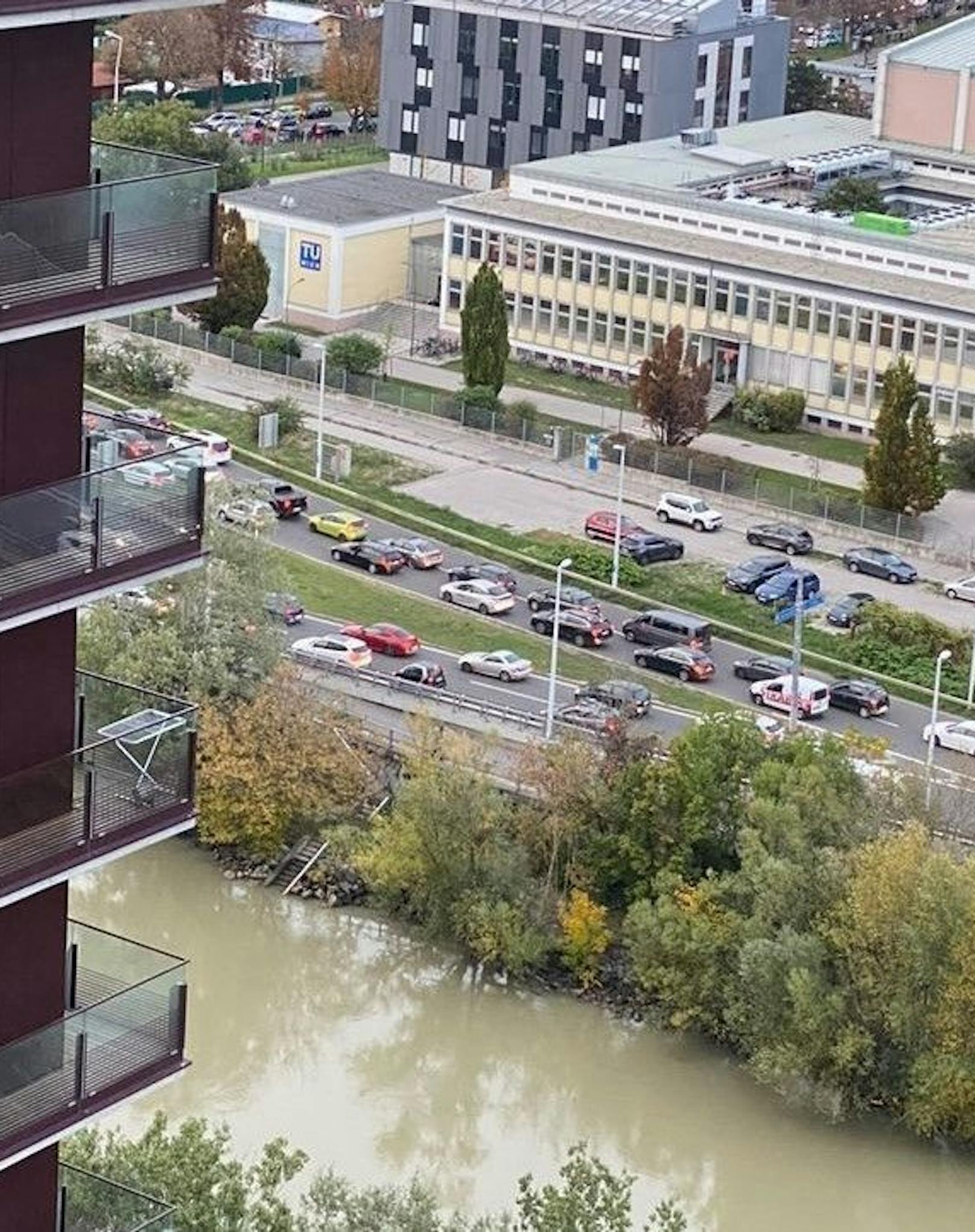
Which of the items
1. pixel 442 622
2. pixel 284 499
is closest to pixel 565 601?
pixel 442 622

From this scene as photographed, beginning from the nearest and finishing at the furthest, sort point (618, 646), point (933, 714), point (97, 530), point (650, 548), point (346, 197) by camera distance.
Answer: point (97, 530)
point (933, 714)
point (618, 646)
point (650, 548)
point (346, 197)

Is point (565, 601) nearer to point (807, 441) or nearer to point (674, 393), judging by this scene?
point (674, 393)

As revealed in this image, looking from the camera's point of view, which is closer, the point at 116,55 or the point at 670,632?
the point at 670,632

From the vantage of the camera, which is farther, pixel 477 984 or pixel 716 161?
pixel 716 161

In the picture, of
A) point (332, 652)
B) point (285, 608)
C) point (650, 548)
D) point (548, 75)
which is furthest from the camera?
point (548, 75)

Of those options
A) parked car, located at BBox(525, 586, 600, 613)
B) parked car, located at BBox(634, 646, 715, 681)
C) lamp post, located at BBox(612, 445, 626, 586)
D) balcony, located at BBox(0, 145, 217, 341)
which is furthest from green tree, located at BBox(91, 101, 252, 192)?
balcony, located at BBox(0, 145, 217, 341)

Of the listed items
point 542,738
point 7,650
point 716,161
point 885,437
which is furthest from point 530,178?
point 7,650

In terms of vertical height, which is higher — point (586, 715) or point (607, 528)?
point (586, 715)

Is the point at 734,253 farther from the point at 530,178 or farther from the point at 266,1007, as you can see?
the point at 266,1007
